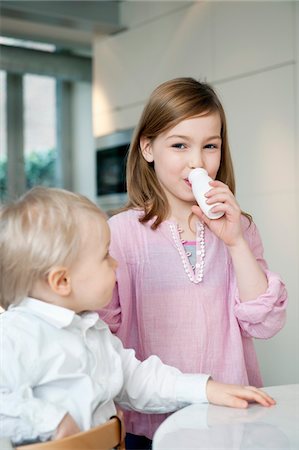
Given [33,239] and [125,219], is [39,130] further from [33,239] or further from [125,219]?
[33,239]

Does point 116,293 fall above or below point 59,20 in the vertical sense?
below

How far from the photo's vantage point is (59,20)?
383 centimetres

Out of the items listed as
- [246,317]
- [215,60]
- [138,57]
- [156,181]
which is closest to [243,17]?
[215,60]

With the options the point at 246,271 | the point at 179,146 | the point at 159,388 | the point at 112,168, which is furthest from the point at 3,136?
the point at 159,388

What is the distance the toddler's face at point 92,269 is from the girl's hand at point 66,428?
17 cm

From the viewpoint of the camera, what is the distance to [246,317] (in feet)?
4.28

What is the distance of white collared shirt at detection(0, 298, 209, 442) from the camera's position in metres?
0.94

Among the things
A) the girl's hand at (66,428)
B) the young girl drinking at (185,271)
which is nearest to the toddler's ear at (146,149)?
the young girl drinking at (185,271)

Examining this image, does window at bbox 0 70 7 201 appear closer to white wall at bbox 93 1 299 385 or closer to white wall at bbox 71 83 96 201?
white wall at bbox 71 83 96 201

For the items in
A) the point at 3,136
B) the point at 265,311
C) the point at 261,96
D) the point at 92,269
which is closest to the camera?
the point at 92,269

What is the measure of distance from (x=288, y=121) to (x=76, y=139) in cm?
270

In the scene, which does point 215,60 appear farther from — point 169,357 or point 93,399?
point 93,399

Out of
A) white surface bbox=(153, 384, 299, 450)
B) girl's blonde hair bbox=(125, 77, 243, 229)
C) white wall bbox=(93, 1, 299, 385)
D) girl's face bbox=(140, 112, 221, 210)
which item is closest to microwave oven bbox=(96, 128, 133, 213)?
white wall bbox=(93, 1, 299, 385)

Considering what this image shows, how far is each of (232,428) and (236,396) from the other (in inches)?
5.2
